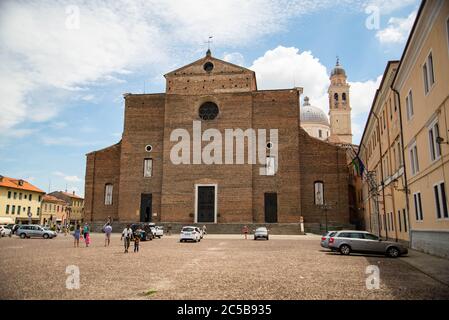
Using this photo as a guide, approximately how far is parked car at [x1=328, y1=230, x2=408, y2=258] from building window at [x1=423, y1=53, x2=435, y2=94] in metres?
7.08

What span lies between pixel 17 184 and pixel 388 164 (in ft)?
179

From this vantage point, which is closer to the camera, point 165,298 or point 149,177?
point 165,298

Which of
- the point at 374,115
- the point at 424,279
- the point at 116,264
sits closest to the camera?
the point at 424,279

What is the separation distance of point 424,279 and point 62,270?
35.0 feet

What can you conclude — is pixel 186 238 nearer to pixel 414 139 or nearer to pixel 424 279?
pixel 414 139

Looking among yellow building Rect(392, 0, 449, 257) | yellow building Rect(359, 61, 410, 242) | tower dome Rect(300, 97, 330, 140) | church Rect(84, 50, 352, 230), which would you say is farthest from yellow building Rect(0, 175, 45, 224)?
tower dome Rect(300, 97, 330, 140)

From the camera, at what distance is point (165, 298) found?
8008mm

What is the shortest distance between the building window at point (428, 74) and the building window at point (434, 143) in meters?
1.56

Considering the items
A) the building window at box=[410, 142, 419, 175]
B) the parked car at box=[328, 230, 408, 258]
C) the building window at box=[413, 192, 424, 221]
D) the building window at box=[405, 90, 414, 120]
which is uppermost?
the building window at box=[405, 90, 414, 120]

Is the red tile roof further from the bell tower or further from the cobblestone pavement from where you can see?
the bell tower

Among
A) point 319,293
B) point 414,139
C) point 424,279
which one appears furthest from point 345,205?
point 319,293

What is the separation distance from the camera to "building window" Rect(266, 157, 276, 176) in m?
44.7

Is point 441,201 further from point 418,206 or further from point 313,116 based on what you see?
point 313,116
